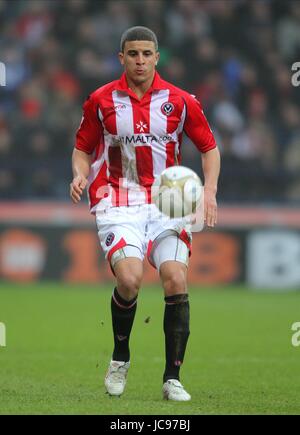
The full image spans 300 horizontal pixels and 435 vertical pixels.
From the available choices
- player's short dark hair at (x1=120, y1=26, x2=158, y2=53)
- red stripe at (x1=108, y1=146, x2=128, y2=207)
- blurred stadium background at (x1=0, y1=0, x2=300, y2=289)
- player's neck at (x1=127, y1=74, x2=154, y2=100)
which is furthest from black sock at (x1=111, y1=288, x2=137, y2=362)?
blurred stadium background at (x1=0, y1=0, x2=300, y2=289)

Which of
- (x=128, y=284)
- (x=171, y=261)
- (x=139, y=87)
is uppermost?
(x=139, y=87)

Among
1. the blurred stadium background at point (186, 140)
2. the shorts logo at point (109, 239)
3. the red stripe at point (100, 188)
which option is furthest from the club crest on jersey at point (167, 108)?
the blurred stadium background at point (186, 140)

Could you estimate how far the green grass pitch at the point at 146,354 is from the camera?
646 cm

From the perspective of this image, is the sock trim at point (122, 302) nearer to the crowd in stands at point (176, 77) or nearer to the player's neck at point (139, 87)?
the player's neck at point (139, 87)

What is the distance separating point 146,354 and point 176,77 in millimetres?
8820

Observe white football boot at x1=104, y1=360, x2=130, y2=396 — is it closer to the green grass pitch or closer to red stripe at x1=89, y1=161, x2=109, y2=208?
the green grass pitch

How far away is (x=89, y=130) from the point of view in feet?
23.4

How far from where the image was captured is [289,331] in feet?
36.2

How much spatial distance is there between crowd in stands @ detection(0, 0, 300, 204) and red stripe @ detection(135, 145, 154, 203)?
29.9 feet

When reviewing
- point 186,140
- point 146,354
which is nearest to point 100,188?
point 146,354

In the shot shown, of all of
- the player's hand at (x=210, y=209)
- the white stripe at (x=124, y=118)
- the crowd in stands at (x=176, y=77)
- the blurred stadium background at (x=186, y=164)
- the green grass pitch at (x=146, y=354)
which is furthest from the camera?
the crowd in stands at (x=176, y=77)

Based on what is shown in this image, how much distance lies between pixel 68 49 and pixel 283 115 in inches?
146

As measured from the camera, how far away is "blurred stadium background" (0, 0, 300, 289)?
15719mm

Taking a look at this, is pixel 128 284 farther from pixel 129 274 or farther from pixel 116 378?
pixel 116 378
